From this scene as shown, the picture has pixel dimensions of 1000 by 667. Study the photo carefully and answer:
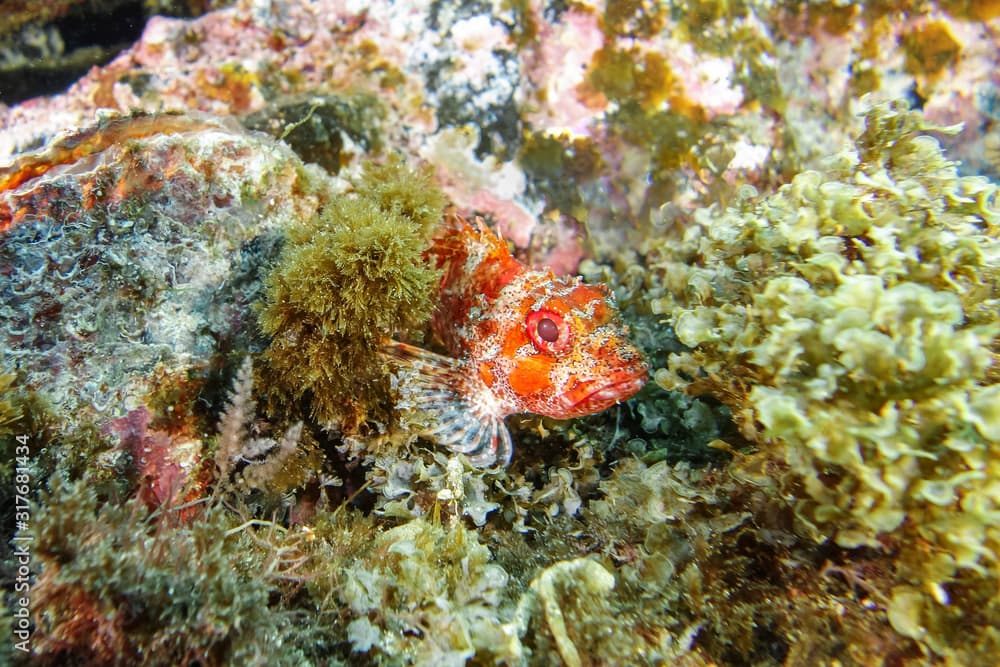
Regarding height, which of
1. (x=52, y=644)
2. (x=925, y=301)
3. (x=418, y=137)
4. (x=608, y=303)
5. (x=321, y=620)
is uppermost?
(x=925, y=301)

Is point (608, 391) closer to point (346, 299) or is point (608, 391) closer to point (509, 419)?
point (509, 419)

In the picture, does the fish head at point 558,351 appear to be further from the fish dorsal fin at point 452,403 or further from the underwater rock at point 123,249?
the underwater rock at point 123,249

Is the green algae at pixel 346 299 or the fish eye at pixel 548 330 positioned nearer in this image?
the green algae at pixel 346 299

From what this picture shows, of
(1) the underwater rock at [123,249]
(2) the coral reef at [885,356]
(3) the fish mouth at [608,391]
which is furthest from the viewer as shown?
(3) the fish mouth at [608,391]

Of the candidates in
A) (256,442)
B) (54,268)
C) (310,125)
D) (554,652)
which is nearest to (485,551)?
(554,652)

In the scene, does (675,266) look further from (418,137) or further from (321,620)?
(321,620)

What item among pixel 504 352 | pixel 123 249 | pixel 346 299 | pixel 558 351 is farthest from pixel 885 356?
pixel 123 249

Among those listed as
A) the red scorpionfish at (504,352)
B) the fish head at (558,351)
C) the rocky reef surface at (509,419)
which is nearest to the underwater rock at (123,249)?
the rocky reef surface at (509,419)
